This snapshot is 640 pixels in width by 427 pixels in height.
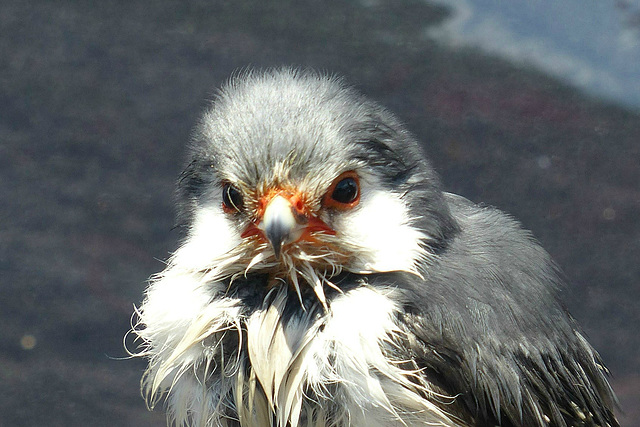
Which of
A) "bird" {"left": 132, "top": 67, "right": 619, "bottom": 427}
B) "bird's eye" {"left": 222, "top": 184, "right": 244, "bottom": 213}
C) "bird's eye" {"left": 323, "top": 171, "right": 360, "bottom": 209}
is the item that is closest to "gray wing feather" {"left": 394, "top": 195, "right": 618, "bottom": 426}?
"bird" {"left": 132, "top": 67, "right": 619, "bottom": 427}

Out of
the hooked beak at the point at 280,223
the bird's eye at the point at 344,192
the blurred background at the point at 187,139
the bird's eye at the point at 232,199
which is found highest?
the bird's eye at the point at 344,192

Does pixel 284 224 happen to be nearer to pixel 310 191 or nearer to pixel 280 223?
pixel 280 223

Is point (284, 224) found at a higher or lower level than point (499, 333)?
higher

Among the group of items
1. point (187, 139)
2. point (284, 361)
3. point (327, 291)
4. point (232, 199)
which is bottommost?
point (187, 139)

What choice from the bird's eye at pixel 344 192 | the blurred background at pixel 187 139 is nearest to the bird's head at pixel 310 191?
the bird's eye at pixel 344 192

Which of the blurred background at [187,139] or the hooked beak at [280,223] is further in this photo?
the blurred background at [187,139]

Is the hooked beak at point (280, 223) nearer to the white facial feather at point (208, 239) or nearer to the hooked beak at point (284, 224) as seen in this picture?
the hooked beak at point (284, 224)

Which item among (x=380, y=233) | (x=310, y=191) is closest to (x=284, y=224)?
(x=310, y=191)
